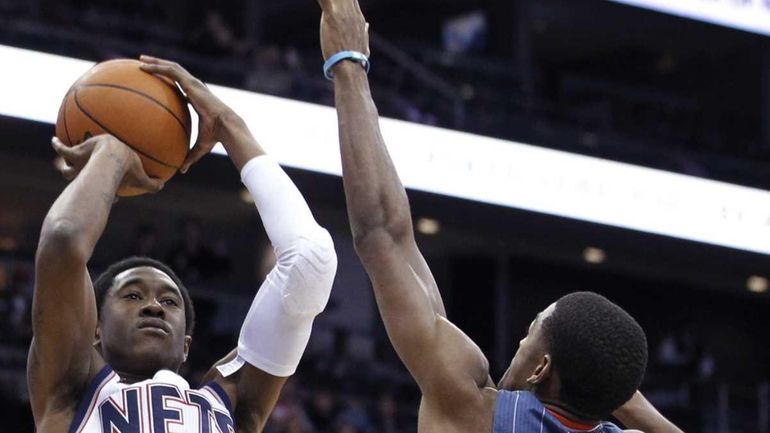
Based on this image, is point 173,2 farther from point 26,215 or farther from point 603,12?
point 603,12

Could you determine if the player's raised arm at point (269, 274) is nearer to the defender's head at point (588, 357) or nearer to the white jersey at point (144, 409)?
the white jersey at point (144, 409)

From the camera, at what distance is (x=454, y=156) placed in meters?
12.8

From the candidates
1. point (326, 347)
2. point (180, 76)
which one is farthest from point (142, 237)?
point (180, 76)

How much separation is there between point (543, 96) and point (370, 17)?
2508 mm

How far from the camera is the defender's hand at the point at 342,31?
10.7ft

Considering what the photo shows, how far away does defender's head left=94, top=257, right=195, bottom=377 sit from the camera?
3.49 meters

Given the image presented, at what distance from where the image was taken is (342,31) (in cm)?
328

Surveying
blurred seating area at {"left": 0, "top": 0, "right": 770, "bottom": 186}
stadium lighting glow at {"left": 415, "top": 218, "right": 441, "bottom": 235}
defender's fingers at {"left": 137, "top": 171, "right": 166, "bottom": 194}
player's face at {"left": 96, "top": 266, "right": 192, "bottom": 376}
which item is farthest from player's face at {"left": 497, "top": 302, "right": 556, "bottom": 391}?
stadium lighting glow at {"left": 415, "top": 218, "right": 441, "bottom": 235}

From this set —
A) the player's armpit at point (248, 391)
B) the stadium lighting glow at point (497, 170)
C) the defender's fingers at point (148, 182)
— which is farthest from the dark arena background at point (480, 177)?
the defender's fingers at point (148, 182)

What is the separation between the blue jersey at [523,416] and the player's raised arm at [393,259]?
0.23ft

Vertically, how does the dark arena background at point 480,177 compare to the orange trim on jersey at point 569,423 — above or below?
above

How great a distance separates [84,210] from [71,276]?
151 millimetres

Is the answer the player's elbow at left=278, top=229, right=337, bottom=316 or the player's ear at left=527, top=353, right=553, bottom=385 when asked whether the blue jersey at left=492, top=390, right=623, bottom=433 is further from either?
the player's elbow at left=278, top=229, right=337, bottom=316

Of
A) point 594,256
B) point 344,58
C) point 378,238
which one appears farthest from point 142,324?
point 594,256
